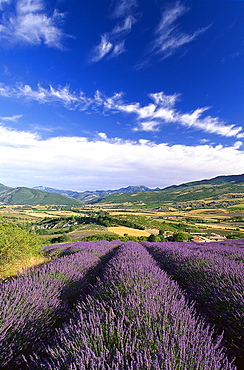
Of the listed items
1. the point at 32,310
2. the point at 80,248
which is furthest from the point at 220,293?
the point at 80,248

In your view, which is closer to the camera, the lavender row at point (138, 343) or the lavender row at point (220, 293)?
the lavender row at point (138, 343)

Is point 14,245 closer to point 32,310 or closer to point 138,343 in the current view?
point 32,310

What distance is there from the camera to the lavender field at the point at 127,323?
134cm

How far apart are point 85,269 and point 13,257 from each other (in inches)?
107

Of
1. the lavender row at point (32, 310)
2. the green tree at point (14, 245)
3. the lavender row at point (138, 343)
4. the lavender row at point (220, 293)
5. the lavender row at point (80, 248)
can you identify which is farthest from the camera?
the lavender row at point (80, 248)

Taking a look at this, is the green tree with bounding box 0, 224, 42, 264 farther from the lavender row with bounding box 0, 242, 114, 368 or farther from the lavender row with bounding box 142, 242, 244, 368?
the lavender row with bounding box 142, 242, 244, 368

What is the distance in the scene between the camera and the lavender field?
1344 millimetres

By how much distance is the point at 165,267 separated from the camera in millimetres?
4938

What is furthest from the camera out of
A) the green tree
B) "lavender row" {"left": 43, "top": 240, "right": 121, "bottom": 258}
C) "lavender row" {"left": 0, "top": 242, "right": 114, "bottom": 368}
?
"lavender row" {"left": 43, "top": 240, "right": 121, "bottom": 258}

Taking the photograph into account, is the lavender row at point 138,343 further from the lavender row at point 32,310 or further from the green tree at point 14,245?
the green tree at point 14,245

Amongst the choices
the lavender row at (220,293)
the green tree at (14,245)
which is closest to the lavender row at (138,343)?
the lavender row at (220,293)

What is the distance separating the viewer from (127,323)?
5.98 ft

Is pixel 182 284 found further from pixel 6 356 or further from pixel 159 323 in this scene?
pixel 6 356

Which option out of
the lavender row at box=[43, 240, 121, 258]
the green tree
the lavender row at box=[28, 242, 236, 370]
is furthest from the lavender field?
the lavender row at box=[43, 240, 121, 258]
